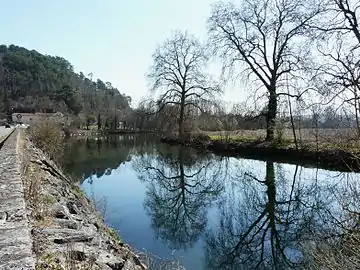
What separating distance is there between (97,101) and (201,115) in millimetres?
55248

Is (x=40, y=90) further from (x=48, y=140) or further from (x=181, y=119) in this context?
(x=48, y=140)

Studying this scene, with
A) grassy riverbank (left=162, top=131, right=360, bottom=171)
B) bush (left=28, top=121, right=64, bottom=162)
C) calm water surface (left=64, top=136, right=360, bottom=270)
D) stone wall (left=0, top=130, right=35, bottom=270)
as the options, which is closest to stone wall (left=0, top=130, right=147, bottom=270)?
stone wall (left=0, top=130, right=35, bottom=270)

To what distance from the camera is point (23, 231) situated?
376 cm

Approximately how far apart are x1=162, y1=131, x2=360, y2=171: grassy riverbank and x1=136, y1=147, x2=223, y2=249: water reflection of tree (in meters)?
2.68

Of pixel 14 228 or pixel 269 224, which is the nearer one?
pixel 14 228

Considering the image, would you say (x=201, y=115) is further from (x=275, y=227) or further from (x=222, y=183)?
(x=275, y=227)

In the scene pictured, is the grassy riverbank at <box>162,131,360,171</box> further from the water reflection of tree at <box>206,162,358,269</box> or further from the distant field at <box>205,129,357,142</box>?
the water reflection of tree at <box>206,162,358,269</box>

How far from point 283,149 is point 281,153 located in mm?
284

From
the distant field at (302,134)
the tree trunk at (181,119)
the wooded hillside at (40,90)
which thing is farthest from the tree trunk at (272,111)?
the wooded hillside at (40,90)

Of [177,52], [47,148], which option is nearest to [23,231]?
[47,148]

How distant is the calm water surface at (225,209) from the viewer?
814cm

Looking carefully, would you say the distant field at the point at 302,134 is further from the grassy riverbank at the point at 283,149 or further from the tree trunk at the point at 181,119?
the tree trunk at the point at 181,119

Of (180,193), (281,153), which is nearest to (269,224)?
(180,193)

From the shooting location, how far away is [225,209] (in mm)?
12195
